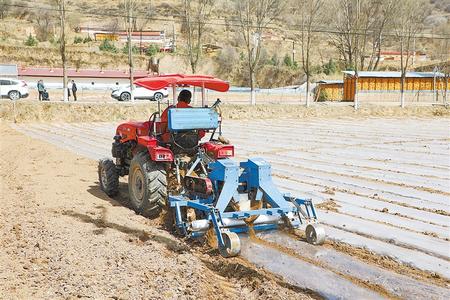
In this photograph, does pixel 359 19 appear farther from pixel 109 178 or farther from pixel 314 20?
pixel 109 178

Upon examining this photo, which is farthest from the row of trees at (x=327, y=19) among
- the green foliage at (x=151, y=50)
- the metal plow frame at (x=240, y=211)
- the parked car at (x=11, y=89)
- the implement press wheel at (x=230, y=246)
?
the implement press wheel at (x=230, y=246)

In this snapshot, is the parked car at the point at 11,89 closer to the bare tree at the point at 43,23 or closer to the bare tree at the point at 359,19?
the bare tree at the point at 359,19

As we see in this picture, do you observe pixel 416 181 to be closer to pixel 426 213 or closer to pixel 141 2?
pixel 426 213

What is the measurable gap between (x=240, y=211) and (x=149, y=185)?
145 cm

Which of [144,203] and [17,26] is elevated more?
[17,26]

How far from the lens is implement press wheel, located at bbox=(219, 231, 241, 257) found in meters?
5.40

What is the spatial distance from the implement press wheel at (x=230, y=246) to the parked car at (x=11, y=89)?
95.4 feet

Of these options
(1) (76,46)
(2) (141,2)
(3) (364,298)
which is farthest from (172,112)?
(2) (141,2)

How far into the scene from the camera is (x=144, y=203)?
23.0ft

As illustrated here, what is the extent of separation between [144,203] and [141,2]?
277 feet

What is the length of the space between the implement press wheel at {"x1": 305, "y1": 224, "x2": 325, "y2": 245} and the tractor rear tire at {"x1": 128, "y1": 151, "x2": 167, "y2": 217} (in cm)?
200

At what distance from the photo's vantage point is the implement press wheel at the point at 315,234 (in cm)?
595

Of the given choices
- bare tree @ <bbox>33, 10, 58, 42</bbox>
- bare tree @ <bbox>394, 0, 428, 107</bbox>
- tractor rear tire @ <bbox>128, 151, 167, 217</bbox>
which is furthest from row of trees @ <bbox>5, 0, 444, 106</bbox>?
bare tree @ <bbox>33, 10, 58, 42</bbox>

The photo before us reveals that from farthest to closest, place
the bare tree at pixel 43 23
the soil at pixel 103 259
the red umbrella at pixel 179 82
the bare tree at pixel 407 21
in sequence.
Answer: the bare tree at pixel 43 23, the bare tree at pixel 407 21, the red umbrella at pixel 179 82, the soil at pixel 103 259
